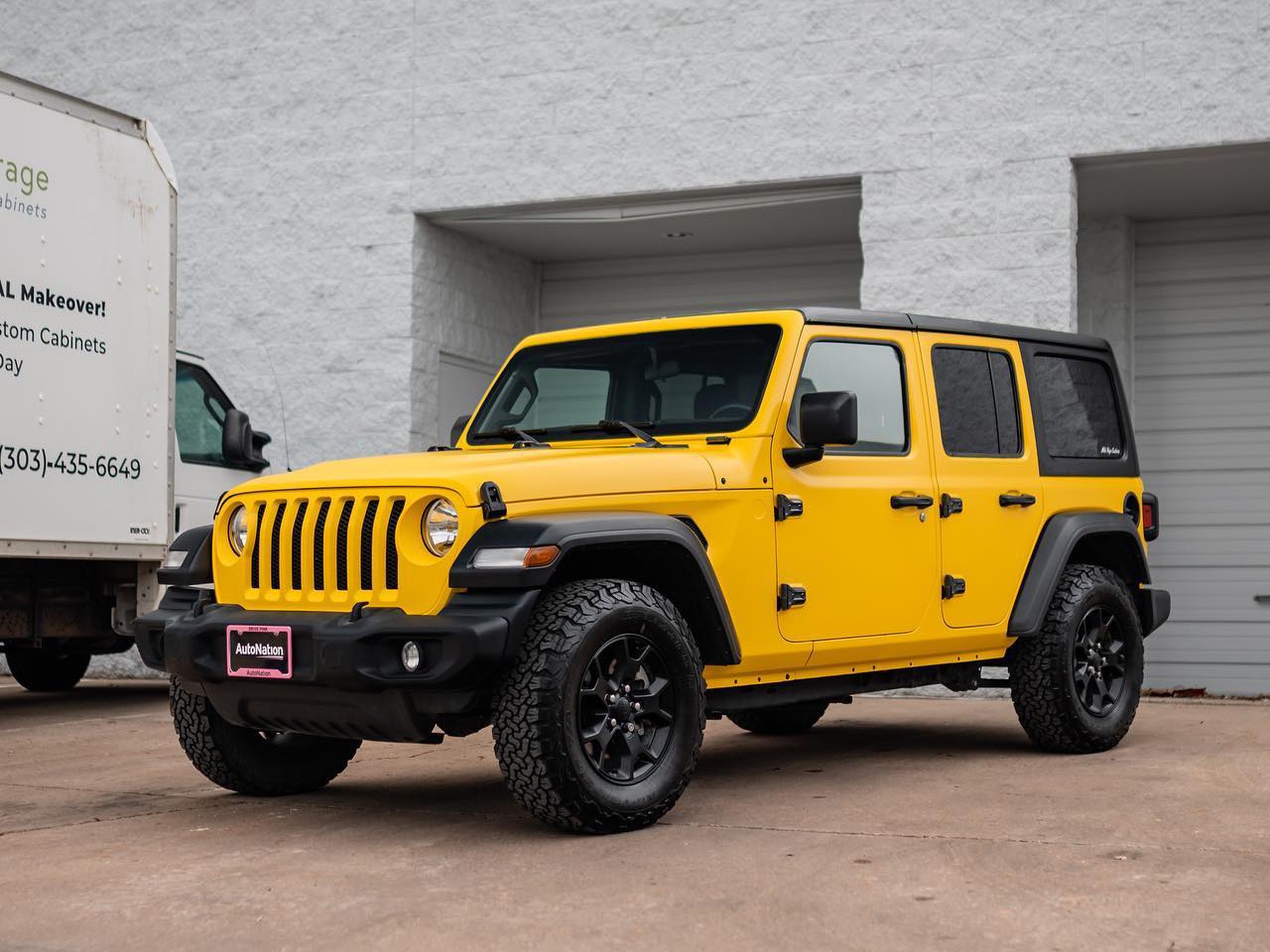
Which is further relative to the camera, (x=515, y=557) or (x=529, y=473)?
(x=529, y=473)

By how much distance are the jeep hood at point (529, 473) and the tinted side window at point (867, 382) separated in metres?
0.83

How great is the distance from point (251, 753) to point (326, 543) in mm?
1234

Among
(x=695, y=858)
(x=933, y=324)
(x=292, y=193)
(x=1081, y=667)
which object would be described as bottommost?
(x=695, y=858)

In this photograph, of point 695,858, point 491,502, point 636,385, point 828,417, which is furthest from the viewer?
point 636,385

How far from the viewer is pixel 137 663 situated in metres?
13.1

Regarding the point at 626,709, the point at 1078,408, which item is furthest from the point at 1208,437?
the point at 626,709

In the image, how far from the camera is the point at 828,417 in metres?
5.98

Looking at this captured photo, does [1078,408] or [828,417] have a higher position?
[1078,408]

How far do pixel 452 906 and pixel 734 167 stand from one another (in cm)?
836

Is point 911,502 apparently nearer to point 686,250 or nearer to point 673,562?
point 673,562

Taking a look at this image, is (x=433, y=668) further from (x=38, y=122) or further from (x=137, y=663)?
(x=137, y=663)

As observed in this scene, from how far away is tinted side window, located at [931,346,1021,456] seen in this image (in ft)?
23.5

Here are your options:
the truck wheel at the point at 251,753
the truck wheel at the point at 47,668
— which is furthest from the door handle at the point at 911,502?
the truck wheel at the point at 47,668

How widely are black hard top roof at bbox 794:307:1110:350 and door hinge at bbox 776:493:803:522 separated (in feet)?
2.64
